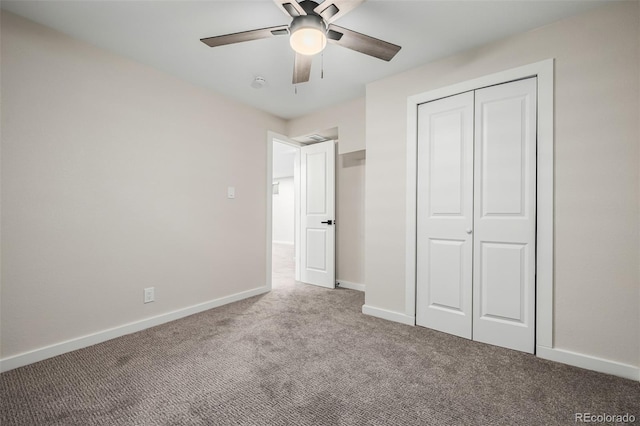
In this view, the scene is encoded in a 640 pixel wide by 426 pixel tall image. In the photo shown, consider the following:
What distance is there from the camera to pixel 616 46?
1822mm

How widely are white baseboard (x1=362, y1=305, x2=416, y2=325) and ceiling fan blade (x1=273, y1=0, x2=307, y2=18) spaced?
2.51 meters

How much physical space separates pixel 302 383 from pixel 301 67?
2050 mm

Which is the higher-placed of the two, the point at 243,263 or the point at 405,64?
the point at 405,64

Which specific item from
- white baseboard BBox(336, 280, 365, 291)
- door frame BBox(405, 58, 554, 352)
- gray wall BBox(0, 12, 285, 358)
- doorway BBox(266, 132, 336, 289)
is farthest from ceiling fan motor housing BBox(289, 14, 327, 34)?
white baseboard BBox(336, 280, 365, 291)

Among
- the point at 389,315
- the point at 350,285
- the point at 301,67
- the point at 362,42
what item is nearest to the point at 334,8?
the point at 362,42

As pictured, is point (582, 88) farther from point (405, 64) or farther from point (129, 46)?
point (129, 46)

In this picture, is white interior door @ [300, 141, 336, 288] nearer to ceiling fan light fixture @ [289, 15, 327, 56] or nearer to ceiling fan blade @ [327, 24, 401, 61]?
ceiling fan blade @ [327, 24, 401, 61]

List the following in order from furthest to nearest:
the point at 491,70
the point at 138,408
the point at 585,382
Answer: the point at 491,70, the point at 585,382, the point at 138,408

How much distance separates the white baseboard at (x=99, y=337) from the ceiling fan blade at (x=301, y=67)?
2.42 metres

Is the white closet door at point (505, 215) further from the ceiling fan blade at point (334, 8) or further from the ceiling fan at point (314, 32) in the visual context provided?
the ceiling fan blade at point (334, 8)

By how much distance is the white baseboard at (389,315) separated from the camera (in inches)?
104

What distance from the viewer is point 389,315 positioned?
276cm

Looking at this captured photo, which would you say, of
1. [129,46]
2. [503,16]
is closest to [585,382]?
[503,16]

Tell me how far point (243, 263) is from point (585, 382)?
3.12 meters
